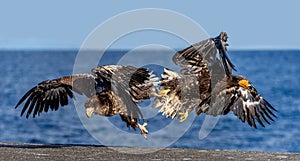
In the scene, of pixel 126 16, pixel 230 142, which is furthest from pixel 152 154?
pixel 230 142

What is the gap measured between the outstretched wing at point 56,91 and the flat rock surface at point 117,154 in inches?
38.0

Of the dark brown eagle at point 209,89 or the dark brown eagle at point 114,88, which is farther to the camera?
the dark brown eagle at point 209,89

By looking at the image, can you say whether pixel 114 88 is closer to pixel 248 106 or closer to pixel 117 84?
pixel 117 84

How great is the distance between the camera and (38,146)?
1608 cm

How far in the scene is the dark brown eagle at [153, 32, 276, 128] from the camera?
16.0 metres

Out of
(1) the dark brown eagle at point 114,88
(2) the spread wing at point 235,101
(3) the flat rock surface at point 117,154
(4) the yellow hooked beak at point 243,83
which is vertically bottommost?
(3) the flat rock surface at point 117,154

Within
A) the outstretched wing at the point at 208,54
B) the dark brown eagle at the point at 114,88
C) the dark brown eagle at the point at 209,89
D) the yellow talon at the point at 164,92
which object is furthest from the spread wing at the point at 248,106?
the dark brown eagle at the point at 114,88

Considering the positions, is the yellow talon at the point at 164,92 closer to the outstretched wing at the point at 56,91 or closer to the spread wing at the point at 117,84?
the spread wing at the point at 117,84

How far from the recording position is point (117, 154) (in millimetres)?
15211

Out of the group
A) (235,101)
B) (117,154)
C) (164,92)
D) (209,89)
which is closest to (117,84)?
(164,92)

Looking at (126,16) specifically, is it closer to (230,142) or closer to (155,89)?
(155,89)

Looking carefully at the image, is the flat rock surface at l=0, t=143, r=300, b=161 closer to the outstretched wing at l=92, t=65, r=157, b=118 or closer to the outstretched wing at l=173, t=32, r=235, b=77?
the outstretched wing at l=92, t=65, r=157, b=118

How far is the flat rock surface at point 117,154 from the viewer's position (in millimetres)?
14844

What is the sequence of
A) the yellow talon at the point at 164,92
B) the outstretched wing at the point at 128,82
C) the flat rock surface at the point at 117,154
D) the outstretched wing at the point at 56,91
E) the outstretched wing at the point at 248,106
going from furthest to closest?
1. the yellow talon at the point at 164,92
2. the outstretched wing at the point at 248,106
3. the outstretched wing at the point at 56,91
4. the outstretched wing at the point at 128,82
5. the flat rock surface at the point at 117,154
